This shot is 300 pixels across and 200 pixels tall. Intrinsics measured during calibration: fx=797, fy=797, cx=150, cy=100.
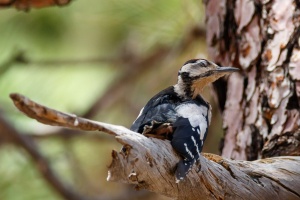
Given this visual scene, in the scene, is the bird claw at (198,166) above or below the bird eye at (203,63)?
below

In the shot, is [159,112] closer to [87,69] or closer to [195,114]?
[195,114]

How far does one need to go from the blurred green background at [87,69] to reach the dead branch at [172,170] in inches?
52.5

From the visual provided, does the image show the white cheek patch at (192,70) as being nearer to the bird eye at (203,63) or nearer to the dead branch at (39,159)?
the bird eye at (203,63)

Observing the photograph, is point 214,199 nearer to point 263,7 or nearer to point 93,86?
point 263,7

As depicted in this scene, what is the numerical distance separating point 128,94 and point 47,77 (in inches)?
16.7

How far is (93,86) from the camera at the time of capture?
441cm

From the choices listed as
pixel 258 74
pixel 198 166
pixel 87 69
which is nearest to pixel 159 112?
pixel 198 166

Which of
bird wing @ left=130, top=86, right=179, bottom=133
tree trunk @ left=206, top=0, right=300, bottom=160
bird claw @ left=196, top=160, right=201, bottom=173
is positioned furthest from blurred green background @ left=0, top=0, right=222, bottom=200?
bird claw @ left=196, top=160, right=201, bottom=173

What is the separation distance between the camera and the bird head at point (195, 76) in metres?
2.54

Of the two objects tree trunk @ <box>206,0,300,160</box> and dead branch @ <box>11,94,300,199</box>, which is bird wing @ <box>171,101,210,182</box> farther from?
tree trunk @ <box>206,0,300,160</box>

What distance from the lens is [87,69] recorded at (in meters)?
4.52

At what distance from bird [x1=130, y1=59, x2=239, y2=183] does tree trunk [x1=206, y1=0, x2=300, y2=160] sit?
0.19 meters

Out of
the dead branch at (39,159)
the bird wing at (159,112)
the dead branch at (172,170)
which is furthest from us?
the dead branch at (39,159)

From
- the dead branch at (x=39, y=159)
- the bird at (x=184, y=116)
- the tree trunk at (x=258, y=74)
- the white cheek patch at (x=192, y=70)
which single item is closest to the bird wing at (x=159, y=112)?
the bird at (x=184, y=116)
